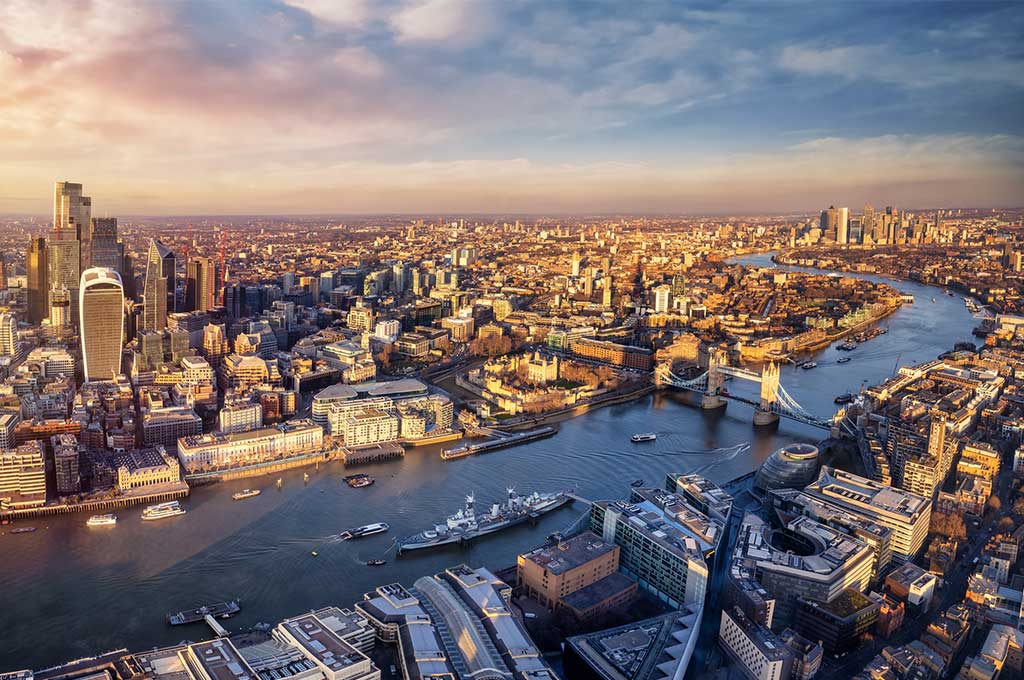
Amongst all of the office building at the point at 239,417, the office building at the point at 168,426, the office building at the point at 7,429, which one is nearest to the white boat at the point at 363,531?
the office building at the point at 239,417

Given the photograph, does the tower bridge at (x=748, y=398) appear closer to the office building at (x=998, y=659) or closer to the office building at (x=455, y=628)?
the office building at (x=998, y=659)

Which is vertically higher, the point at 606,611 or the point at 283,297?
the point at 283,297

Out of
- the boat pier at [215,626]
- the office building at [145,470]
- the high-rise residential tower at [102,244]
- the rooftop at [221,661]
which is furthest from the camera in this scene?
the high-rise residential tower at [102,244]

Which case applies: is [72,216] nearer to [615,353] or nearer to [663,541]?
[615,353]

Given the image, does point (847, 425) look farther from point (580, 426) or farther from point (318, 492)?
point (318, 492)

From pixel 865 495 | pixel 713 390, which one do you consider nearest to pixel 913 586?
pixel 865 495

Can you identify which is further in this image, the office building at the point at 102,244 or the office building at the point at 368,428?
the office building at the point at 102,244

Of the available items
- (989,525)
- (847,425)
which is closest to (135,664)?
(989,525)
